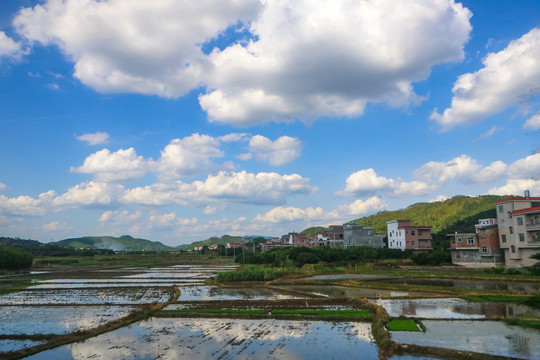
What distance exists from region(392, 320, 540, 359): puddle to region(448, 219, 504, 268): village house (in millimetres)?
33458

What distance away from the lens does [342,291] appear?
3019cm

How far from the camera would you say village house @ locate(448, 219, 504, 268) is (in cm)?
4666

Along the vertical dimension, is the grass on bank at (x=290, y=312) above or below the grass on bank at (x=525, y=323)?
below

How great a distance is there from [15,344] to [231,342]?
372 inches

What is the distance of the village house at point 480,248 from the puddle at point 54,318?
4302 cm

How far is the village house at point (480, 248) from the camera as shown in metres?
46.7

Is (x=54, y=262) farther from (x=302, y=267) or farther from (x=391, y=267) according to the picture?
(x=391, y=267)

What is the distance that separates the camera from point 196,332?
1745 centimetres

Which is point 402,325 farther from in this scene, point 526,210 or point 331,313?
point 526,210

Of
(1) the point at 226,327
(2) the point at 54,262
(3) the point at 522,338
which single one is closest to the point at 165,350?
(1) the point at 226,327

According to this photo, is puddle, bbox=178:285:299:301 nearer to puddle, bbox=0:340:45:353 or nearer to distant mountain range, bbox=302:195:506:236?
puddle, bbox=0:340:45:353

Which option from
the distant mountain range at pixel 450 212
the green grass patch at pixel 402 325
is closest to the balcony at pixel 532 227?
the green grass patch at pixel 402 325

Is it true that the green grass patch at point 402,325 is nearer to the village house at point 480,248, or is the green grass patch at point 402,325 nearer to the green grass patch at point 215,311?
the green grass patch at point 215,311

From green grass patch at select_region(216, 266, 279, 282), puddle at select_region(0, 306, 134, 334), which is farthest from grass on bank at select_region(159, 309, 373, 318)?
green grass patch at select_region(216, 266, 279, 282)
